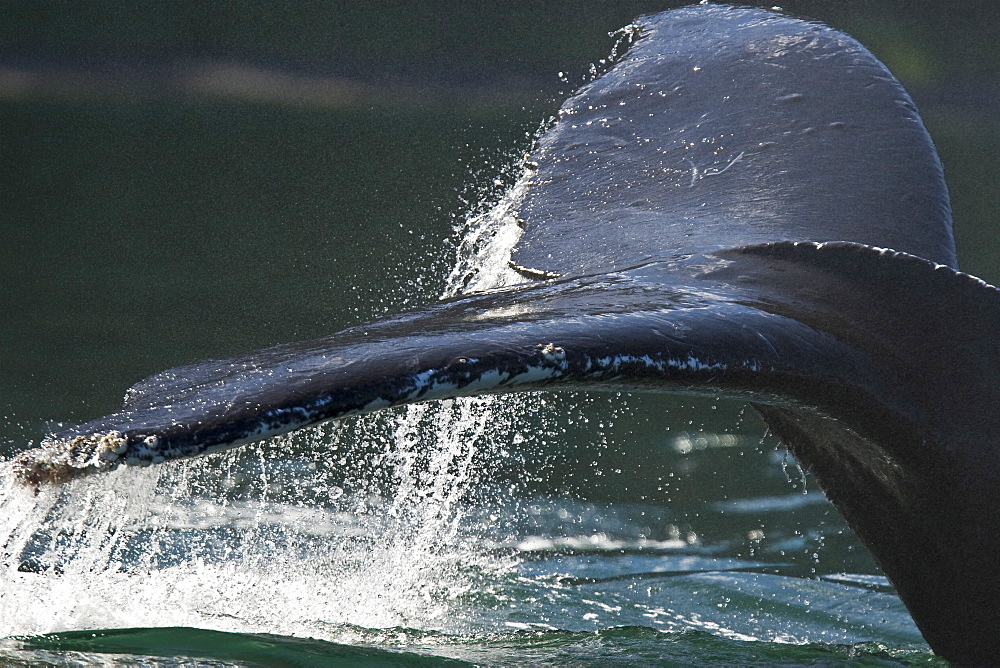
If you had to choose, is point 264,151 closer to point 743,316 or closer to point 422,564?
point 422,564

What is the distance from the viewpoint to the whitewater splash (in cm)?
291

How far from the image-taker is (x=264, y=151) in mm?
12711

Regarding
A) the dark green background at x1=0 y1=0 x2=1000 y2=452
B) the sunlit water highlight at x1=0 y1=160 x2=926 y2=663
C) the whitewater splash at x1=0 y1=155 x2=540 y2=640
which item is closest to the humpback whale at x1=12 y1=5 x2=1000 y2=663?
the whitewater splash at x1=0 y1=155 x2=540 y2=640

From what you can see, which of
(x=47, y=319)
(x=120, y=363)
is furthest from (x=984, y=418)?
(x=47, y=319)

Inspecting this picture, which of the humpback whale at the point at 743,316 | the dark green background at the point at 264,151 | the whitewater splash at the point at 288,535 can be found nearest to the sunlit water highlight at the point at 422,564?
the whitewater splash at the point at 288,535

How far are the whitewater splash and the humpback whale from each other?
0.19m

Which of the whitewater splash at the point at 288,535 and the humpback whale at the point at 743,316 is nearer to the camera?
the humpback whale at the point at 743,316

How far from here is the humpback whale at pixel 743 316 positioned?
1.75 metres

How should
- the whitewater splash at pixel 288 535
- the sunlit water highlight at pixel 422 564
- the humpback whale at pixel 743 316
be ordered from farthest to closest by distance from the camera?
the sunlit water highlight at pixel 422 564, the whitewater splash at pixel 288 535, the humpback whale at pixel 743 316

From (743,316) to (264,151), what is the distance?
11112 mm

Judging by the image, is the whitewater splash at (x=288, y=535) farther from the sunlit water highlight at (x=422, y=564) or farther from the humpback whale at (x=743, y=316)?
the humpback whale at (x=743, y=316)

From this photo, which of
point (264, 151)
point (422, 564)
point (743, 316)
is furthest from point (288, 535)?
point (264, 151)

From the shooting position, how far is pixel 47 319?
278 inches

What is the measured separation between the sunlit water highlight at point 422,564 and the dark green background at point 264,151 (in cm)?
133
